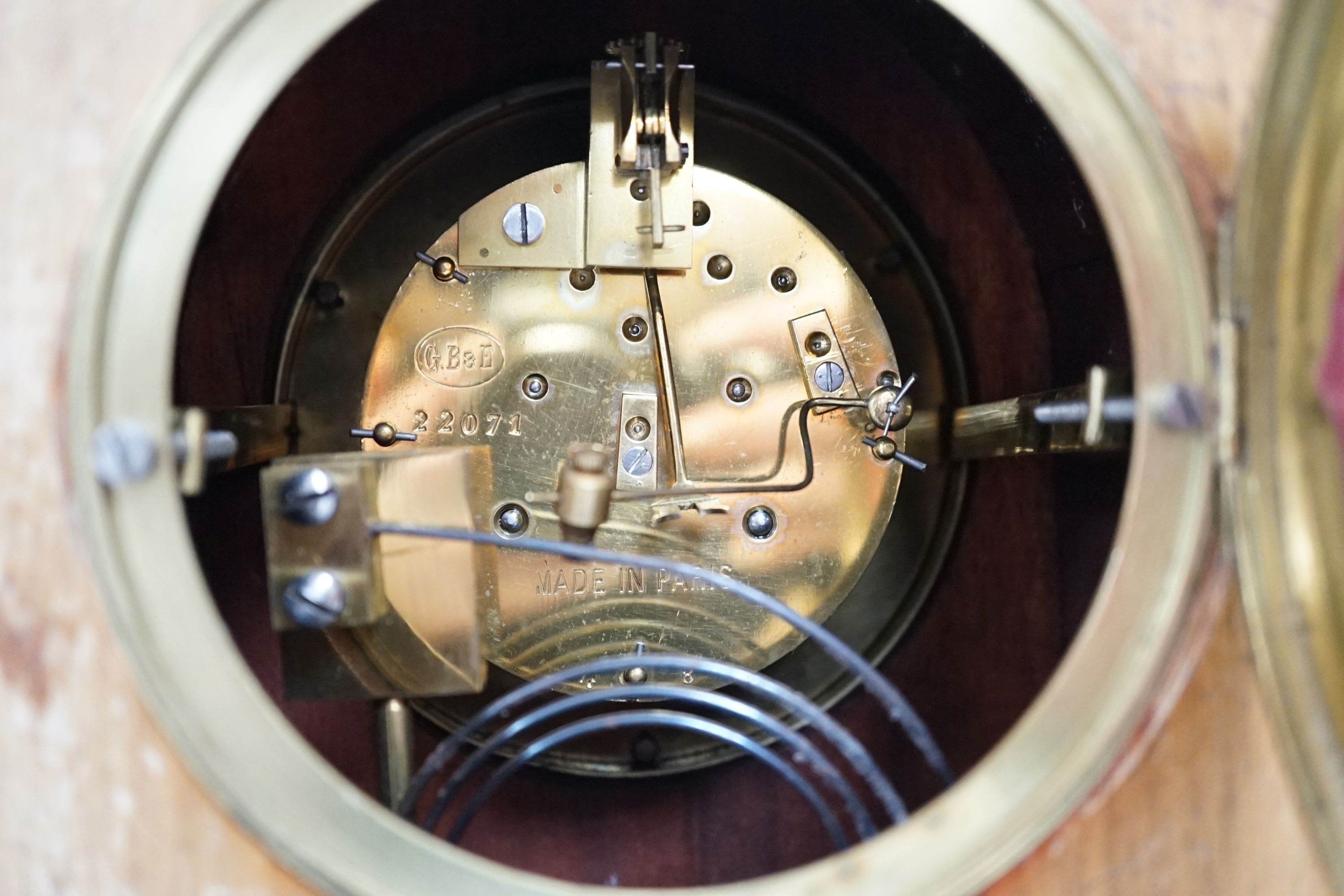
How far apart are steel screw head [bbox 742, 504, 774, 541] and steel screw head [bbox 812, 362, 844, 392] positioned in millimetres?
126

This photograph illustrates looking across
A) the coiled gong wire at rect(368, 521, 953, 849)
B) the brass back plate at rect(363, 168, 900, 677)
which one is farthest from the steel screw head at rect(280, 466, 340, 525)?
the brass back plate at rect(363, 168, 900, 677)

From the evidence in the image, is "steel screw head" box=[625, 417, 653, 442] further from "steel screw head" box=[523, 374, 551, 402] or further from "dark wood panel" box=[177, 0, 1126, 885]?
"dark wood panel" box=[177, 0, 1126, 885]

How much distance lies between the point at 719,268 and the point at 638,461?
0.65 feet

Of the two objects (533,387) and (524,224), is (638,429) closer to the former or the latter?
(533,387)

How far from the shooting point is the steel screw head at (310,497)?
64 cm

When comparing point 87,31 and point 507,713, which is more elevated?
point 87,31

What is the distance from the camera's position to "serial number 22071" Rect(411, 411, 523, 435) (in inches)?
35.0

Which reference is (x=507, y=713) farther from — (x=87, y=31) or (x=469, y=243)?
(x=87, y=31)

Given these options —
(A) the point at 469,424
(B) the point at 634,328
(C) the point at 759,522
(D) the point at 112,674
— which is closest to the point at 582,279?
(B) the point at 634,328

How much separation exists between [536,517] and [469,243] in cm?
26

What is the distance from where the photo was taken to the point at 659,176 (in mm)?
859

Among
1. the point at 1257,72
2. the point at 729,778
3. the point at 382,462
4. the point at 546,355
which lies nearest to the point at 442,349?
the point at 546,355

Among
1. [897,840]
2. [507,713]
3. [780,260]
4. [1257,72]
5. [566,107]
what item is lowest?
[897,840]

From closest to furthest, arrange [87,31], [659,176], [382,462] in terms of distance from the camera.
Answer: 1. [87,31]
2. [382,462]
3. [659,176]
